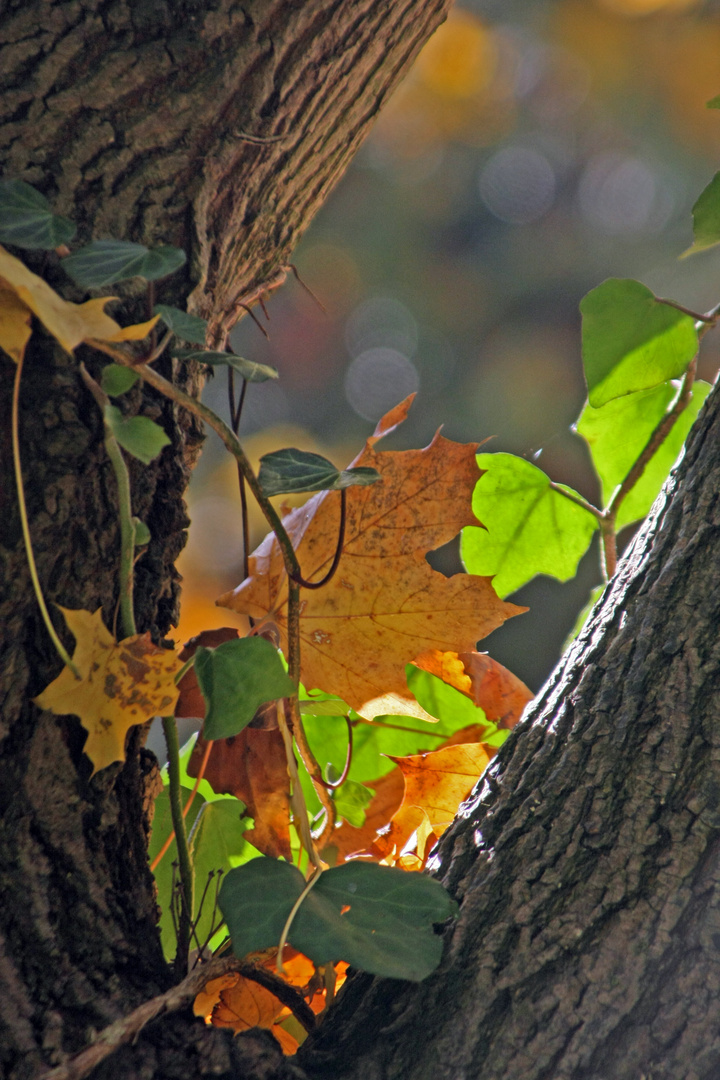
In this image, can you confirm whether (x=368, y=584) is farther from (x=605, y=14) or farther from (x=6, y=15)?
(x=605, y=14)

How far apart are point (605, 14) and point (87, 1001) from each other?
12.2 ft

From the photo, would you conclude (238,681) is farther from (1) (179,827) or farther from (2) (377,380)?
(2) (377,380)

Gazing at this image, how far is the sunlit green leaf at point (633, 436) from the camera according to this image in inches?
18.8

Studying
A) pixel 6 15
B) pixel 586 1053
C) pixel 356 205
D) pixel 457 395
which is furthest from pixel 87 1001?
pixel 356 205

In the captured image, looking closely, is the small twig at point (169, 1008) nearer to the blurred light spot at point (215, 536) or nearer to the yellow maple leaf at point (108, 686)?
the yellow maple leaf at point (108, 686)

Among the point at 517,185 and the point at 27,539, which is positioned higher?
the point at 517,185

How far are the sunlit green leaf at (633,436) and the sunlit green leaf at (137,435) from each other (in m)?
0.30

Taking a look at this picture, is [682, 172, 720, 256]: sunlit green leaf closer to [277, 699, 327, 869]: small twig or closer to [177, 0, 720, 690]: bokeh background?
[277, 699, 327, 869]: small twig

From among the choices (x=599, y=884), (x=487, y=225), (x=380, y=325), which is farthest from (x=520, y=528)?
(x=487, y=225)

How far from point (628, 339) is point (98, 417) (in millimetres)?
264

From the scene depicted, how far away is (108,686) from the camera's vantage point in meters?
0.27

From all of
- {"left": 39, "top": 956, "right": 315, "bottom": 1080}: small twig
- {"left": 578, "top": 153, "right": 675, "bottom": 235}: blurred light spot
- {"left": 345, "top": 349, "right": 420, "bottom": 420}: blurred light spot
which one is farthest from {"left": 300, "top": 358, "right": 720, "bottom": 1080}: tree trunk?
{"left": 578, "top": 153, "right": 675, "bottom": 235}: blurred light spot

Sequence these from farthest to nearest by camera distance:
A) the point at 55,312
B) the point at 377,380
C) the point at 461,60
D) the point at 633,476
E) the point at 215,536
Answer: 1. the point at 461,60
2. the point at 377,380
3. the point at 215,536
4. the point at 633,476
5. the point at 55,312

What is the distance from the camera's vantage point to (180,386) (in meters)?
0.32
